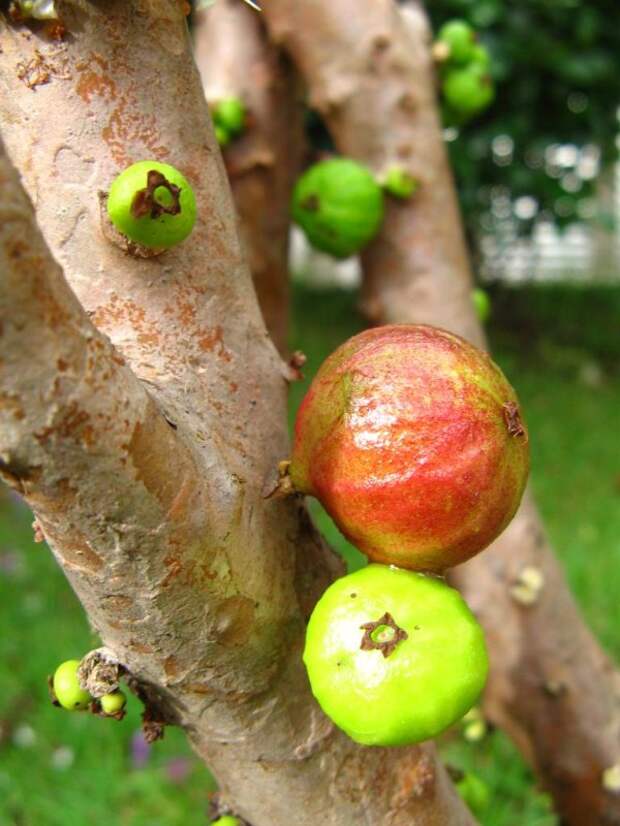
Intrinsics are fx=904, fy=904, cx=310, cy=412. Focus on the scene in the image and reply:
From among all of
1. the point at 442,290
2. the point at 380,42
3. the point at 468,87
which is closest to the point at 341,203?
the point at 442,290

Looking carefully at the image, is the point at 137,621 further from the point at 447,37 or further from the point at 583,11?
the point at 583,11

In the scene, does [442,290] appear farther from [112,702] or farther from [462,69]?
[112,702]

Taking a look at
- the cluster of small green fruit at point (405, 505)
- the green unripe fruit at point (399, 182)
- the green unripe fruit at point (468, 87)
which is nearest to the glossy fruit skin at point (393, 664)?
the cluster of small green fruit at point (405, 505)

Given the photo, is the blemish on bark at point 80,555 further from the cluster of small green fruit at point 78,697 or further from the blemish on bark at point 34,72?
the blemish on bark at point 34,72

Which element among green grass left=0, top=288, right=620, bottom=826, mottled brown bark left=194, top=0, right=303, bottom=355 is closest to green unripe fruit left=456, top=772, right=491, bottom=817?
green grass left=0, top=288, right=620, bottom=826

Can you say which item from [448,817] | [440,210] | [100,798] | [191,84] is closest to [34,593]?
[100,798]

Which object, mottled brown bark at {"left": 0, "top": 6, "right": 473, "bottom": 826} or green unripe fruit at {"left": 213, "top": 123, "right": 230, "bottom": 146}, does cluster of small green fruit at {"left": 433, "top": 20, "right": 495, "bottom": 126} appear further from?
mottled brown bark at {"left": 0, "top": 6, "right": 473, "bottom": 826}
